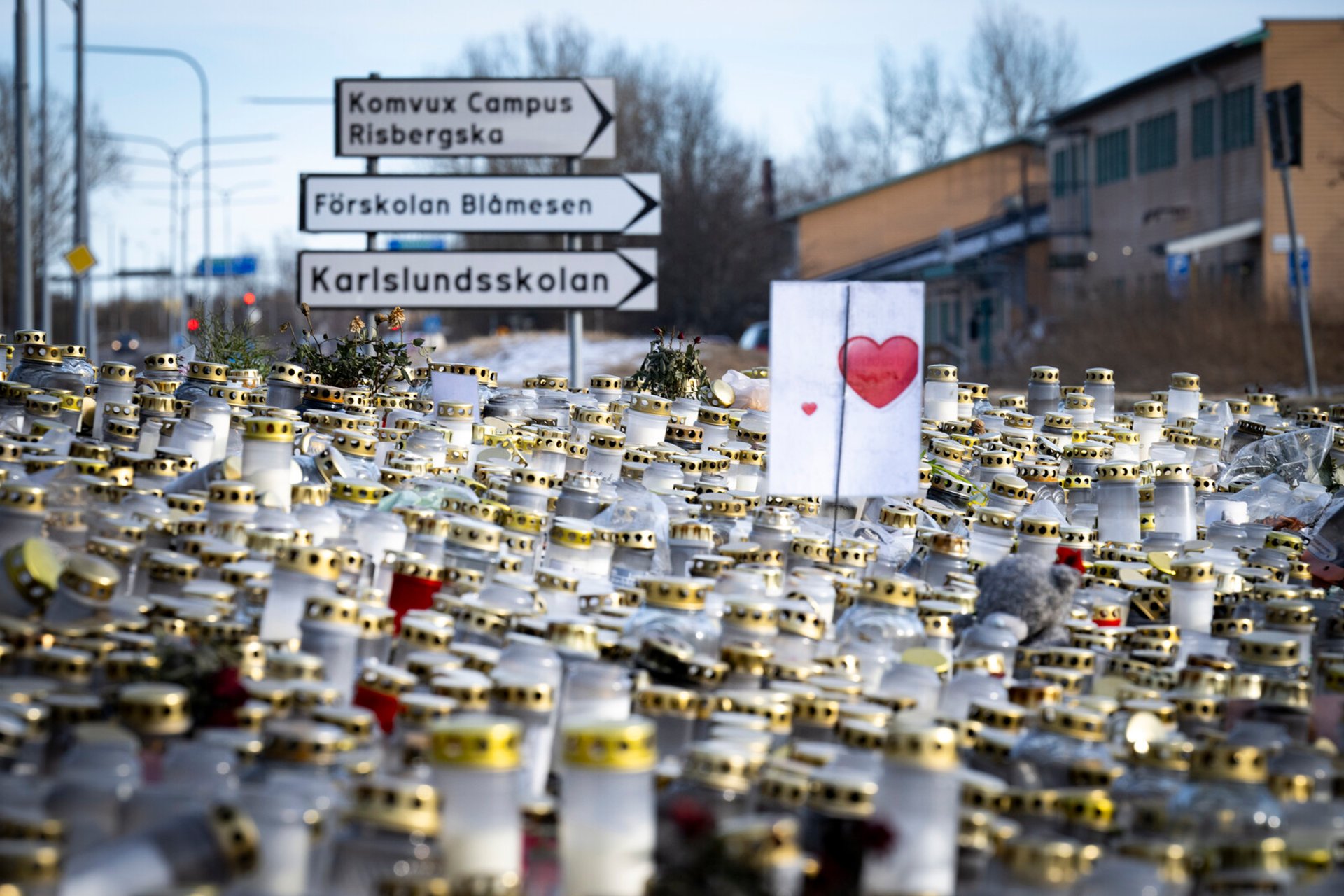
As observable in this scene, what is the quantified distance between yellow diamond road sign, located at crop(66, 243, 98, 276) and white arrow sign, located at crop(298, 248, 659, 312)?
41.6 feet

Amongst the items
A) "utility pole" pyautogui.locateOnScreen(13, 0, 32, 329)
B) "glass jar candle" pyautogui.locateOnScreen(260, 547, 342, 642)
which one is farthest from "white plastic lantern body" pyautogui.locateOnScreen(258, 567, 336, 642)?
"utility pole" pyautogui.locateOnScreen(13, 0, 32, 329)

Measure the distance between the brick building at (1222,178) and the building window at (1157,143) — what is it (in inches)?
1.3

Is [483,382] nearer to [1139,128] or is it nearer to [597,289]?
[597,289]

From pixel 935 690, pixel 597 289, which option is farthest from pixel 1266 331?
pixel 935 690

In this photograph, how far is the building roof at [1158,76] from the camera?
31953 mm

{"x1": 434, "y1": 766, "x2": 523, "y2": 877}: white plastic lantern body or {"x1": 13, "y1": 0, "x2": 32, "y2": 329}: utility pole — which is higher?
{"x1": 13, "y1": 0, "x2": 32, "y2": 329}: utility pole

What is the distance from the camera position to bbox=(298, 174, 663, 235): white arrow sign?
38.8 feet

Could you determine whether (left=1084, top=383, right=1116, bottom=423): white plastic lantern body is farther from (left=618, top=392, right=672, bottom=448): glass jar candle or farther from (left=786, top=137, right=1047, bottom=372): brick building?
(left=786, top=137, right=1047, bottom=372): brick building

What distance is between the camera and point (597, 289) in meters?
12.1

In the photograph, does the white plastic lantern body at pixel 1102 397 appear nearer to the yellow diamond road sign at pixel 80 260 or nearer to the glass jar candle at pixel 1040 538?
the glass jar candle at pixel 1040 538

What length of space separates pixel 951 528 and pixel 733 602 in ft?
7.06

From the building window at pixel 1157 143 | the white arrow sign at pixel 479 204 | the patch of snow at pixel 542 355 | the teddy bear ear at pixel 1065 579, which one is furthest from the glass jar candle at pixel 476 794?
the building window at pixel 1157 143

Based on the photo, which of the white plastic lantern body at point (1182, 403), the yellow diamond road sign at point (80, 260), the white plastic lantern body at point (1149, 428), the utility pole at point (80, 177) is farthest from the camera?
the utility pole at point (80, 177)

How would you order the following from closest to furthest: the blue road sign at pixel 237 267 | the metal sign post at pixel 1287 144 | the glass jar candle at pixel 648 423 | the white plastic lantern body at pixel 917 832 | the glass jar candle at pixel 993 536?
the white plastic lantern body at pixel 917 832 < the glass jar candle at pixel 993 536 < the glass jar candle at pixel 648 423 < the metal sign post at pixel 1287 144 < the blue road sign at pixel 237 267
